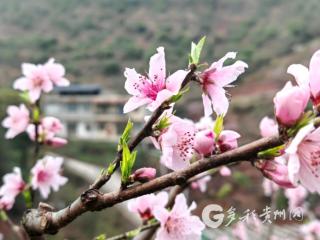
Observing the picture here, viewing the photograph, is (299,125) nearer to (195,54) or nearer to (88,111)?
(195,54)

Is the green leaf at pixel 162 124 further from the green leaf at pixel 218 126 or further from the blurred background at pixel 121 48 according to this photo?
the blurred background at pixel 121 48

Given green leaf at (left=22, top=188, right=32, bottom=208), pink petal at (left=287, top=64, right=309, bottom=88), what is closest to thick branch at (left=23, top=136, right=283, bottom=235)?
pink petal at (left=287, top=64, right=309, bottom=88)

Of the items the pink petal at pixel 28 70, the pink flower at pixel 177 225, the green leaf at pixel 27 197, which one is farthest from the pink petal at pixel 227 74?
the pink petal at pixel 28 70

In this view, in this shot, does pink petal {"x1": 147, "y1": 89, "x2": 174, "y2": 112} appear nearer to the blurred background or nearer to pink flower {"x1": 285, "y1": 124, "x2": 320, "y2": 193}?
pink flower {"x1": 285, "y1": 124, "x2": 320, "y2": 193}

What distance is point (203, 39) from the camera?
809mm

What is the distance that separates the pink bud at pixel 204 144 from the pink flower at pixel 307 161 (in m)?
0.12

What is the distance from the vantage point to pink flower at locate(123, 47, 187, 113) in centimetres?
76

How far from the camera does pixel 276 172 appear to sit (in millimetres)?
743

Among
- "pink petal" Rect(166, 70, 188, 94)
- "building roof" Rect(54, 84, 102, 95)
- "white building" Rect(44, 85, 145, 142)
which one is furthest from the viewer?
"building roof" Rect(54, 84, 102, 95)

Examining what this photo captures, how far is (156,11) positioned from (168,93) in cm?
3082

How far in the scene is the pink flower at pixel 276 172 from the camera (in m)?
0.74

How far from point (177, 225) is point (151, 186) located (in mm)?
222

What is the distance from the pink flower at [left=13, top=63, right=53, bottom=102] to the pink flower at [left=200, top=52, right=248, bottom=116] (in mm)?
877

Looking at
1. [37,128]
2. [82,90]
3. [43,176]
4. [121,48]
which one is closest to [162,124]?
[37,128]
